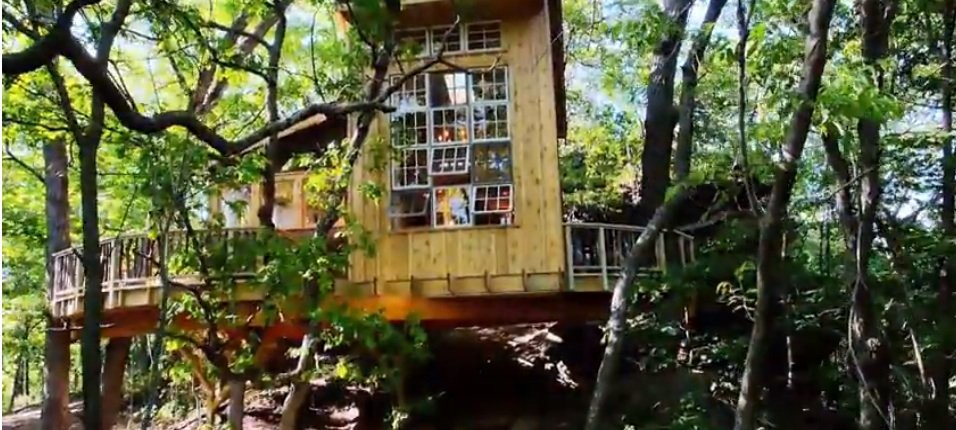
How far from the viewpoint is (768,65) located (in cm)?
593

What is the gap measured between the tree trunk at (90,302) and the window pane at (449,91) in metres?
4.92

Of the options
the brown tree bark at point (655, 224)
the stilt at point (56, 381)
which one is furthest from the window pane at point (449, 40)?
the stilt at point (56, 381)

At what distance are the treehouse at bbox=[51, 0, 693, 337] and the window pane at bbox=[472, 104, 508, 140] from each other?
11 mm

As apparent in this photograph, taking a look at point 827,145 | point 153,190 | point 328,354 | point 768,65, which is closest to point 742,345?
point 827,145

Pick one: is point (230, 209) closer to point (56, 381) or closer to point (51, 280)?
point (51, 280)

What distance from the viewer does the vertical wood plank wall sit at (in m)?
8.30

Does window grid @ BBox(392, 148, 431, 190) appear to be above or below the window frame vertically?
below

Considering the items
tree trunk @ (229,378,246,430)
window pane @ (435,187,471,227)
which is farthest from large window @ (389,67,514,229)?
tree trunk @ (229,378,246,430)

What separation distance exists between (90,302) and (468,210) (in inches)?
193

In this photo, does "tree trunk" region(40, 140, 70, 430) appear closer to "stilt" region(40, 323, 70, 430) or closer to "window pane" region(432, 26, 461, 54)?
"stilt" region(40, 323, 70, 430)

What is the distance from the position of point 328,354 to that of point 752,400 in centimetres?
590

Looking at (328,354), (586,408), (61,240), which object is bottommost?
(586,408)

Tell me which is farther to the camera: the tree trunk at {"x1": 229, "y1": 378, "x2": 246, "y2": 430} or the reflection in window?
the reflection in window

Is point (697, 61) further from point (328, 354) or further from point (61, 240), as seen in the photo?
point (61, 240)
